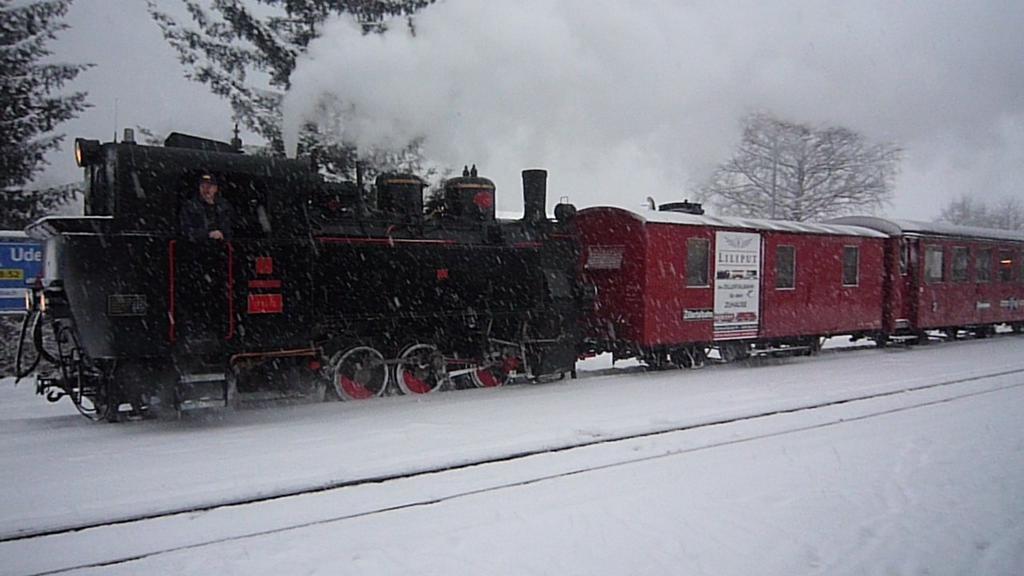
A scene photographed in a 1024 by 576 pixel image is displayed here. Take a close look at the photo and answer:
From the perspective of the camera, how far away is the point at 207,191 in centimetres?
746

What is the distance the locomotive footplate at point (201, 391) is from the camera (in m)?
7.37

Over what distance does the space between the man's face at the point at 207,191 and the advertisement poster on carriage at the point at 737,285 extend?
805 cm

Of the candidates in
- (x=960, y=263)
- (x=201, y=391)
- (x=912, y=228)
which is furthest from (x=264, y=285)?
(x=960, y=263)

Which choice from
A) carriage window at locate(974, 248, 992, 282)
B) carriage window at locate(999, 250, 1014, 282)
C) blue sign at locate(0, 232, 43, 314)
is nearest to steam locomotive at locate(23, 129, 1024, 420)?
blue sign at locate(0, 232, 43, 314)

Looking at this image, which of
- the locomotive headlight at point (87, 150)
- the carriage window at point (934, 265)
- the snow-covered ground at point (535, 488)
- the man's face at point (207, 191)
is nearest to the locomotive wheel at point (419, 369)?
the snow-covered ground at point (535, 488)

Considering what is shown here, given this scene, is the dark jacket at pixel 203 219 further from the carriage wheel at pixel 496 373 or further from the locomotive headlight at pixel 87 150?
the carriage wheel at pixel 496 373

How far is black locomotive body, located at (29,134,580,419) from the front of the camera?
7.15m

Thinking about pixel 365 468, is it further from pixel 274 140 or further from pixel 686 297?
pixel 274 140

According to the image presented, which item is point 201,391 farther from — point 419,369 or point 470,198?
point 470,198

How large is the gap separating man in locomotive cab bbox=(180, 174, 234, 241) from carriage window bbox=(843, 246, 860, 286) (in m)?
11.7

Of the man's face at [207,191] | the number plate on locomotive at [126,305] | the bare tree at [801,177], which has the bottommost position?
the number plate on locomotive at [126,305]

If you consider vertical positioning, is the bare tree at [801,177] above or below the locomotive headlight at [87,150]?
above

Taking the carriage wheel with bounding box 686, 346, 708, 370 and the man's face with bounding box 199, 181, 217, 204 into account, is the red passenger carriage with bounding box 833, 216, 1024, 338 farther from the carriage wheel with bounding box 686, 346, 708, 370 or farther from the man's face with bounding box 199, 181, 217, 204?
the man's face with bounding box 199, 181, 217, 204

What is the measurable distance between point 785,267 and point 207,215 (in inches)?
392
